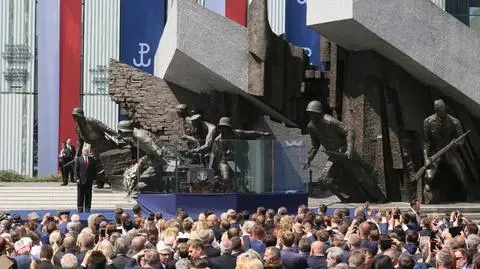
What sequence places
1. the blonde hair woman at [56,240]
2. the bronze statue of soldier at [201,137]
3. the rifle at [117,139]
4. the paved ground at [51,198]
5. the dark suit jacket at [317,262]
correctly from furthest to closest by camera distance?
the rifle at [117,139], the paved ground at [51,198], the bronze statue of soldier at [201,137], the blonde hair woman at [56,240], the dark suit jacket at [317,262]

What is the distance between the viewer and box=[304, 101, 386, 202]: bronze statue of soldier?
16.8 metres

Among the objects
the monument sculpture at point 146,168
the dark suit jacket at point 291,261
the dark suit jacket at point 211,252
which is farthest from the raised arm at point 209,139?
the dark suit jacket at point 291,261

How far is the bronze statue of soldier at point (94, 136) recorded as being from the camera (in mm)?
20609

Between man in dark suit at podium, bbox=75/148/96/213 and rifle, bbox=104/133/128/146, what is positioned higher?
rifle, bbox=104/133/128/146

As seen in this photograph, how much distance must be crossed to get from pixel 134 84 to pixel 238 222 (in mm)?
11907

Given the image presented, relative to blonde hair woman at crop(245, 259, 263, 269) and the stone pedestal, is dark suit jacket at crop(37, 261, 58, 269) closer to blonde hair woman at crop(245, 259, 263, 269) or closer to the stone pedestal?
blonde hair woman at crop(245, 259, 263, 269)

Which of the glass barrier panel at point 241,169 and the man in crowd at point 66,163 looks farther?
the man in crowd at point 66,163

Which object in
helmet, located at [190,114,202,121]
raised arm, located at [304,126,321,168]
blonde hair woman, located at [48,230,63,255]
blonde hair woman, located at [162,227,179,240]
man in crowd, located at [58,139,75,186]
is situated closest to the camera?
blonde hair woman, located at [48,230,63,255]

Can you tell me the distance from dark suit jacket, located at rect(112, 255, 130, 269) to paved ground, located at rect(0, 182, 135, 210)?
35.0 ft

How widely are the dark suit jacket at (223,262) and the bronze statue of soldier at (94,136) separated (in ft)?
45.5

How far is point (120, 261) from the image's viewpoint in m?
6.80

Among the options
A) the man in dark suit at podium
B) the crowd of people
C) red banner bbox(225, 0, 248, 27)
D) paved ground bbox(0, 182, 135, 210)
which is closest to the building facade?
red banner bbox(225, 0, 248, 27)

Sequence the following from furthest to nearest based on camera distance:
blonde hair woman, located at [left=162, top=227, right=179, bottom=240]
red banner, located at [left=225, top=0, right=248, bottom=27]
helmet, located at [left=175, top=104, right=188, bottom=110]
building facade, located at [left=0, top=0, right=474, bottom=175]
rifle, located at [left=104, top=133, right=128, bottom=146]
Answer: red banner, located at [left=225, top=0, right=248, bottom=27] < building facade, located at [left=0, top=0, right=474, bottom=175] < rifle, located at [left=104, top=133, right=128, bottom=146] < helmet, located at [left=175, top=104, right=188, bottom=110] < blonde hair woman, located at [left=162, top=227, right=179, bottom=240]

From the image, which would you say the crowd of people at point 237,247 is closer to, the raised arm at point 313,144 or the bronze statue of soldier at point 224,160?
the bronze statue of soldier at point 224,160
